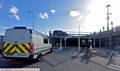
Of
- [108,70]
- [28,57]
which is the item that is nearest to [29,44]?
[28,57]

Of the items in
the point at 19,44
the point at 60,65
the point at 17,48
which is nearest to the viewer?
the point at 60,65

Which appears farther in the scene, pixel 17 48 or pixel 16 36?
pixel 16 36

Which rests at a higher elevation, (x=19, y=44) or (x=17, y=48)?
(x=19, y=44)

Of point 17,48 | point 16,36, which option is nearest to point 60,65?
point 17,48

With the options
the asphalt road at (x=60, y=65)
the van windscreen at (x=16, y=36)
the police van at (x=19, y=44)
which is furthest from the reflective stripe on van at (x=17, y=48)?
the asphalt road at (x=60, y=65)

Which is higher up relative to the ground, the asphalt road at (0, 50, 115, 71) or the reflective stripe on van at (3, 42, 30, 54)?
the reflective stripe on van at (3, 42, 30, 54)

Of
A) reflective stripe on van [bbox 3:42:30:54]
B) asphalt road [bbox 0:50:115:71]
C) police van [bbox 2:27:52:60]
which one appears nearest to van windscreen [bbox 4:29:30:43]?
police van [bbox 2:27:52:60]

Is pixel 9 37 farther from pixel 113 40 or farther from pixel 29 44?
pixel 113 40

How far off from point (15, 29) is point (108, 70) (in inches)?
295

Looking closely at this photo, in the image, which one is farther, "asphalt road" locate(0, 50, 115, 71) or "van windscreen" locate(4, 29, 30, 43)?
"van windscreen" locate(4, 29, 30, 43)

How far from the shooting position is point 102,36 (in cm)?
8238

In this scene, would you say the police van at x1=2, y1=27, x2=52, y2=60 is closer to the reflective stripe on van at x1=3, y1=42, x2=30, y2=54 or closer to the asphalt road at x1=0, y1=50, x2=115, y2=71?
the reflective stripe on van at x1=3, y1=42, x2=30, y2=54

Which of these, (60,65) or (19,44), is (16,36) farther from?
(60,65)

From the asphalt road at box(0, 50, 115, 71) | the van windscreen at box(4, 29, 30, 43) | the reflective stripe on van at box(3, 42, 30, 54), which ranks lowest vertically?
the asphalt road at box(0, 50, 115, 71)
